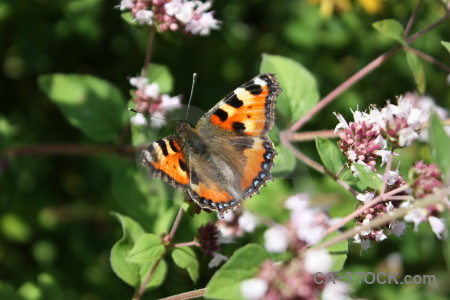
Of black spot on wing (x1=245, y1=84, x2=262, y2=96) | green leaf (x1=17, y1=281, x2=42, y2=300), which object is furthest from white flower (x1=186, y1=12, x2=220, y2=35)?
green leaf (x1=17, y1=281, x2=42, y2=300)

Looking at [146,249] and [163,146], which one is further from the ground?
[163,146]

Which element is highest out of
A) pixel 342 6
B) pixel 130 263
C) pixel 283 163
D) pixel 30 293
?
pixel 342 6

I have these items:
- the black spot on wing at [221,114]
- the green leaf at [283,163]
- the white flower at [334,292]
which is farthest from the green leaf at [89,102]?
the white flower at [334,292]

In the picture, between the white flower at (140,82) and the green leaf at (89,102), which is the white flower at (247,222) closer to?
the white flower at (140,82)

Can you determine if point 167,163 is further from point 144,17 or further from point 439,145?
point 439,145

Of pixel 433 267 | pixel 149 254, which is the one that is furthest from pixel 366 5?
pixel 149 254

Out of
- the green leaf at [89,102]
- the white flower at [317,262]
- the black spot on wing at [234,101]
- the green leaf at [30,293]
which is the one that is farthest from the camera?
the green leaf at [89,102]

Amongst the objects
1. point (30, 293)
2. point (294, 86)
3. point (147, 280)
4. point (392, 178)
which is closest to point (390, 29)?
point (294, 86)
